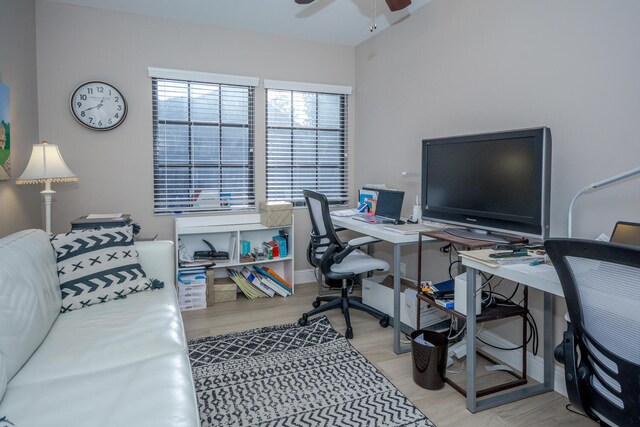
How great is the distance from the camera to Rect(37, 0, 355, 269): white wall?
322 centimetres

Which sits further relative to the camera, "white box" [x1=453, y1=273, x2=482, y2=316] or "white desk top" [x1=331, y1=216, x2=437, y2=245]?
"white desk top" [x1=331, y1=216, x2=437, y2=245]

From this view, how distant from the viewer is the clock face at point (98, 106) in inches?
130

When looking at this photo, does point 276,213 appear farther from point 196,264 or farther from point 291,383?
point 291,383

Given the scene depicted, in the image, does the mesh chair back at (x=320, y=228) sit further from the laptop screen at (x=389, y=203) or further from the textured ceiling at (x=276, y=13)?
the textured ceiling at (x=276, y=13)

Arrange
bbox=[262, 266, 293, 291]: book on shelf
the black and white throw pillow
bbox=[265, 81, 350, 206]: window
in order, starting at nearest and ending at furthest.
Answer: the black and white throw pillow < bbox=[262, 266, 293, 291]: book on shelf < bbox=[265, 81, 350, 206]: window

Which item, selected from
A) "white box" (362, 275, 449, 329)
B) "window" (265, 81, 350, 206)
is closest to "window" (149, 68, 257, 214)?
"window" (265, 81, 350, 206)

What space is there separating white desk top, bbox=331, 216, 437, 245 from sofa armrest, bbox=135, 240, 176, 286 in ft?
4.45

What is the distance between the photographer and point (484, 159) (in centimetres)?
235

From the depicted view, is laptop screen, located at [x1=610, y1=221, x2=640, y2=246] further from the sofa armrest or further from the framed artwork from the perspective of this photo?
the framed artwork

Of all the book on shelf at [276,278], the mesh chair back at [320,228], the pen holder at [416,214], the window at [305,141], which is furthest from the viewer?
the window at [305,141]

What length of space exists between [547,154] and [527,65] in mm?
673

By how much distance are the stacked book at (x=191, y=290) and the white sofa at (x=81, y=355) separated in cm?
118

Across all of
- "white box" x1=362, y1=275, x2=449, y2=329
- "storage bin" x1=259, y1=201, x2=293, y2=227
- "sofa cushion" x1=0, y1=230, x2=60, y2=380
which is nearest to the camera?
"sofa cushion" x1=0, y1=230, x2=60, y2=380

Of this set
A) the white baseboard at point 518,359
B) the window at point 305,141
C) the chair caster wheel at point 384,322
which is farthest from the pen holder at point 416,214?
the window at point 305,141
